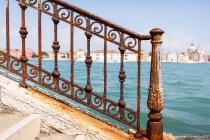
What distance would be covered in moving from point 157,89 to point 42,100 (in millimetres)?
1261

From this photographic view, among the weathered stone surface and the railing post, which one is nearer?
the weathered stone surface

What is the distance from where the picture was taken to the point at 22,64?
2.93m

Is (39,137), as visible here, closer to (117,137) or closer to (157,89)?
(117,137)

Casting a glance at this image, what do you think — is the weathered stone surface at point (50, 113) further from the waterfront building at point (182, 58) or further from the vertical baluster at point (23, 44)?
the waterfront building at point (182, 58)

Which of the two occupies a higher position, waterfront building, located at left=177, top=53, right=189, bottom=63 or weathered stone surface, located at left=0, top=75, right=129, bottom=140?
waterfront building, located at left=177, top=53, right=189, bottom=63

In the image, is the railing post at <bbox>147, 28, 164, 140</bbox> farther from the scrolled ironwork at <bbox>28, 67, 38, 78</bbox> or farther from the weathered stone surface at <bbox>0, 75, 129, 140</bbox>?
the scrolled ironwork at <bbox>28, 67, 38, 78</bbox>

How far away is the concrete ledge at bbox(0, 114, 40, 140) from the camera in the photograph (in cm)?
209

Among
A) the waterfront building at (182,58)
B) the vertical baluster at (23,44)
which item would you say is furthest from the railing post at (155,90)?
the waterfront building at (182,58)

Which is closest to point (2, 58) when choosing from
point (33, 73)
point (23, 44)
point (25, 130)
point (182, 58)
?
point (23, 44)

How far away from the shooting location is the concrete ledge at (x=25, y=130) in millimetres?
2092

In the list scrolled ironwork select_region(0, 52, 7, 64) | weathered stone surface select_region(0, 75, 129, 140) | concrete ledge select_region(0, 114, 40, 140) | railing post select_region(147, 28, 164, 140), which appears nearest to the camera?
concrete ledge select_region(0, 114, 40, 140)

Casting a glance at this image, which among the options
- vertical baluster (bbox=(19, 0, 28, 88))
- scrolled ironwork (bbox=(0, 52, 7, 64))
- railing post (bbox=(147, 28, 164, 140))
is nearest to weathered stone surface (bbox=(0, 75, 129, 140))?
vertical baluster (bbox=(19, 0, 28, 88))

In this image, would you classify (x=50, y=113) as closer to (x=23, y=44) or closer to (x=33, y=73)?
(x=33, y=73)

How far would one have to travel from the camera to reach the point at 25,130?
2.32 metres
